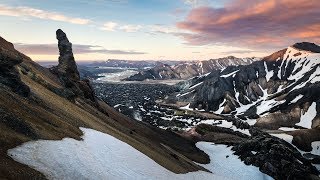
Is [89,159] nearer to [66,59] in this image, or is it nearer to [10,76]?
[10,76]

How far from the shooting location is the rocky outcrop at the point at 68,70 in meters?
96.3

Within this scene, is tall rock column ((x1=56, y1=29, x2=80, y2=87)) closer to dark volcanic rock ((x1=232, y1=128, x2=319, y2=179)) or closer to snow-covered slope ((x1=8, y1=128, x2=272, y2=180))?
dark volcanic rock ((x1=232, y1=128, x2=319, y2=179))

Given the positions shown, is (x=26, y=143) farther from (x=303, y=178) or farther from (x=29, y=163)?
(x=303, y=178)

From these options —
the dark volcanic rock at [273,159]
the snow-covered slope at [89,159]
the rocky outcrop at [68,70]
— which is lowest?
the dark volcanic rock at [273,159]

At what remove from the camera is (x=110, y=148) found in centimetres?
4784

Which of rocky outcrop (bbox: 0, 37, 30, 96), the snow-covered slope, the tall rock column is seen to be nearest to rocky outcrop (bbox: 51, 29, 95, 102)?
the tall rock column

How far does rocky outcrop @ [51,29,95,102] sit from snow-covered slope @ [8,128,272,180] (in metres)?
44.9

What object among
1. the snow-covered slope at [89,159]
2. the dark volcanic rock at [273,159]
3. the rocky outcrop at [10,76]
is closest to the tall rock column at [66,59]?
the rocky outcrop at [10,76]

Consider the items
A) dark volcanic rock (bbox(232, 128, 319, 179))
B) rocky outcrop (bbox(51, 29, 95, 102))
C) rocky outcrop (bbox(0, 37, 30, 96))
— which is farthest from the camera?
rocky outcrop (bbox(51, 29, 95, 102))

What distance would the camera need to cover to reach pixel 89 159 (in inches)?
1538

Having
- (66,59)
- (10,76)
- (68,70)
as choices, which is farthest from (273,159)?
(10,76)

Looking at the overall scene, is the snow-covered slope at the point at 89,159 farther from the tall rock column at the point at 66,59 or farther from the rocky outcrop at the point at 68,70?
the tall rock column at the point at 66,59

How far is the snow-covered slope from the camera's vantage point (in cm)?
3253

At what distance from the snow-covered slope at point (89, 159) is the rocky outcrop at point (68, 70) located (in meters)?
44.9
